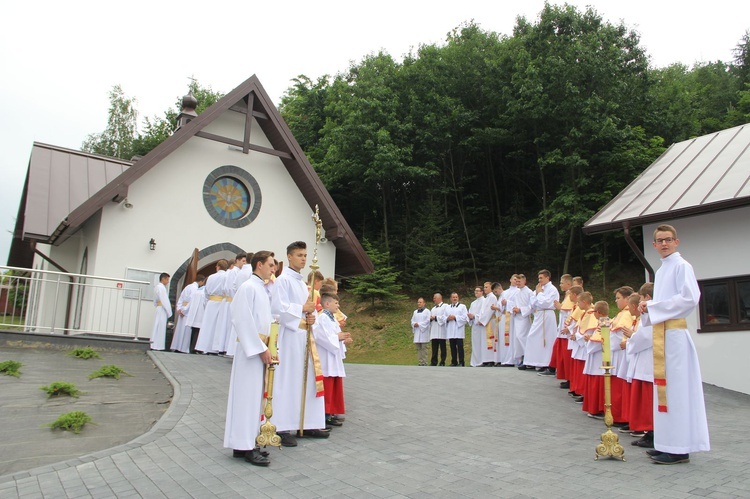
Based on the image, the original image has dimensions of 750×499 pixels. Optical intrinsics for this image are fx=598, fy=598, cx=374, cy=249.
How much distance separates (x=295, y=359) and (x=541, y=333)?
7.73 m

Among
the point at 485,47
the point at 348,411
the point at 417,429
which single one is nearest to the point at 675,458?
the point at 417,429

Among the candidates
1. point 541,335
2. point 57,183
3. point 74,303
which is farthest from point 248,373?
point 57,183

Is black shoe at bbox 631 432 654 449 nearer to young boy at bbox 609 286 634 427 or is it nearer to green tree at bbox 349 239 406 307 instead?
young boy at bbox 609 286 634 427

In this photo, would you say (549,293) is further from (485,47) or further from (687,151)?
(485,47)

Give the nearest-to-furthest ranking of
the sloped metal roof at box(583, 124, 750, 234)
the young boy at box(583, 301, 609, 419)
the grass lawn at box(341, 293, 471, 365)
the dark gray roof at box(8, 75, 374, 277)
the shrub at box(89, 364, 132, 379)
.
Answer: the young boy at box(583, 301, 609, 419) → the shrub at box(89, 364, 132, 379) → the sloped metal roof at box(583, 124, 750, 234) → the dark gray roof at box(8, 75, 374, 277) → the grass lawn at box(341, 293, 471, 365)

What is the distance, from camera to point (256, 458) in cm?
586

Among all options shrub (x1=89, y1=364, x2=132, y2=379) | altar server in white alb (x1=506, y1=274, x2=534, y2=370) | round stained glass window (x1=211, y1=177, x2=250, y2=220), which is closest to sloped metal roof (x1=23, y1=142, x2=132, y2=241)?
round stained glass window (x1=211, y1=177, x2=250, y2=220)

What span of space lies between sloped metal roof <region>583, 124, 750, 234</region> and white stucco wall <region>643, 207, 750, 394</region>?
55 cm

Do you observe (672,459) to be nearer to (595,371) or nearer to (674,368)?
(674,368)

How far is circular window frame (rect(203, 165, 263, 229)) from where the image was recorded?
18.2m

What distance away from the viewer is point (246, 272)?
41.9ft

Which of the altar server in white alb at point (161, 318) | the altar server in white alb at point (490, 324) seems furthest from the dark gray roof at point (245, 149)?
the altar server in white alb at point (490, 324)

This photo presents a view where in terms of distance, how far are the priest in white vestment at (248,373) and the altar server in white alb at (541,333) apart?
8.16m

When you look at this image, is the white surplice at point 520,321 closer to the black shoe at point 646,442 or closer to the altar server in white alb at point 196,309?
the black shoe at point 646,442
